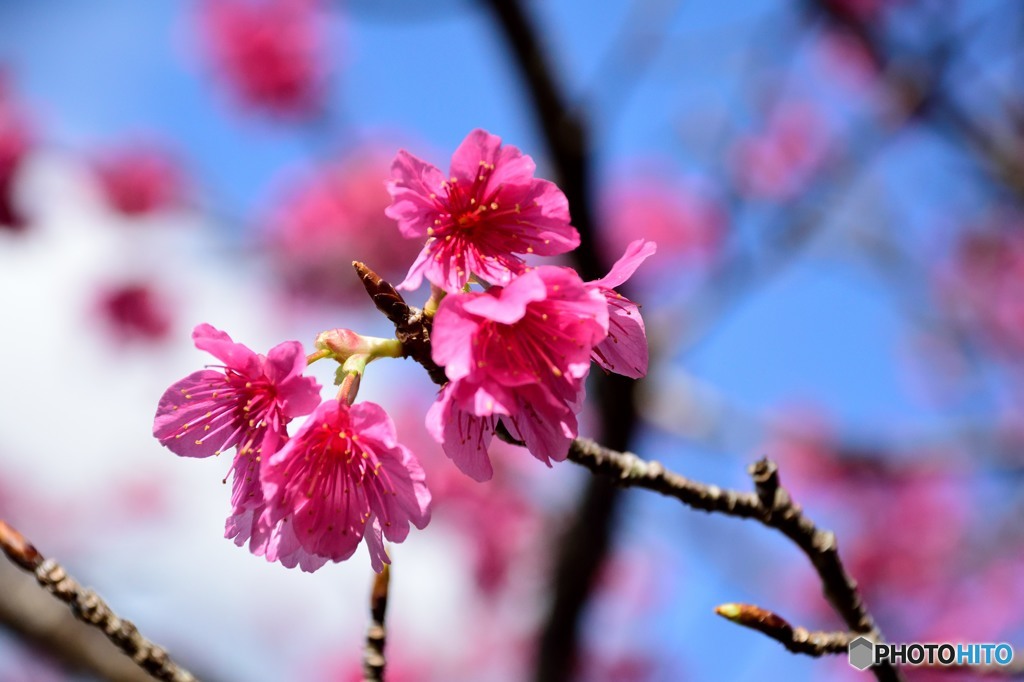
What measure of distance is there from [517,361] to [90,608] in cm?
72

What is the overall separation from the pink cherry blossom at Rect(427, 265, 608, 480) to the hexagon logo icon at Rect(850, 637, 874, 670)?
0.53m

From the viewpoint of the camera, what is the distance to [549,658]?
3.45 meters

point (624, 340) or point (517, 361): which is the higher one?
point (624, 340)

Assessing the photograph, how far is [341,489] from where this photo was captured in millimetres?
1200

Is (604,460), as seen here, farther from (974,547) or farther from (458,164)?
(974,547)

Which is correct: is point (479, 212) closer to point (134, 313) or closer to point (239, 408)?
point (239, 408)

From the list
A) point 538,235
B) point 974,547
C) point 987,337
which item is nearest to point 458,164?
point 538,235

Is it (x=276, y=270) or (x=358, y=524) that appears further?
(x=276, y=270)

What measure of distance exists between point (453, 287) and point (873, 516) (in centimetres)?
638

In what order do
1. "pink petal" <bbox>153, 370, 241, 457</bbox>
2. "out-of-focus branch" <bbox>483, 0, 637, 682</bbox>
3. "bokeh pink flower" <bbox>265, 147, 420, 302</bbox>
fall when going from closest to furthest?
1. "pink petal" <bbox>153, 370, 241, 457</bbox>
2. "out-of-focus branch" <bbox>483, 0, 637, 682</bbox>
3. "bokeh pink flower" <bbox>265, 147, 420, 302</bbox>

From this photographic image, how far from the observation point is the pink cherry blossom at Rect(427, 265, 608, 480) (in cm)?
104

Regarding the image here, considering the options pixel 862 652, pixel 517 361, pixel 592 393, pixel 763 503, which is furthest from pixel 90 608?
pixel 592 393

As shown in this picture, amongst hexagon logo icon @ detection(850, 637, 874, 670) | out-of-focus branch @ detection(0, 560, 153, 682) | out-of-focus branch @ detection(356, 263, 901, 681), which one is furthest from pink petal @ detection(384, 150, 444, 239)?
out-of-focus branch @ detection(0, 560, 153, 682)

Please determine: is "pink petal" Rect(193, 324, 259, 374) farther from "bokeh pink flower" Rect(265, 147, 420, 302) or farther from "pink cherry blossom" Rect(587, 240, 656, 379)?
"bokeh pink flower" Rect(265, 147, 420, 302)
